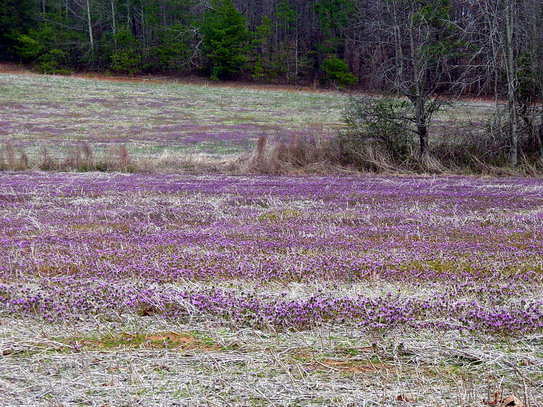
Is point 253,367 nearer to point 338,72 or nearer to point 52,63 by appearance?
point 338,72

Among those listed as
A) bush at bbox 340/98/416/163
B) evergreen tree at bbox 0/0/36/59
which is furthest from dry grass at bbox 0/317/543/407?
evergreen tree at bbox 0/0/36/59

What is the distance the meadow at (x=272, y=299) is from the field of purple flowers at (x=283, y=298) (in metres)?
0.02

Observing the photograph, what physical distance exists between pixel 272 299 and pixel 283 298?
106mm

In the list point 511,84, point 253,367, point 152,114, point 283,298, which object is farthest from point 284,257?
point 152,114

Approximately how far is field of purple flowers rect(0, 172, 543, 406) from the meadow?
2 centimetres

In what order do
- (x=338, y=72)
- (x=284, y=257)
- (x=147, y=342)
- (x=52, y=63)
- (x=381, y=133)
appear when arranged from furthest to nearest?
Result: (x=52, y=63) < (x=338, y=72) < (x=381, y=133) < (x=284, y=257) < (x=147, y=342)

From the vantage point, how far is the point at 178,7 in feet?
277

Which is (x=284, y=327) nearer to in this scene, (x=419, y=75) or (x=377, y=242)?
(x=377, y=242)

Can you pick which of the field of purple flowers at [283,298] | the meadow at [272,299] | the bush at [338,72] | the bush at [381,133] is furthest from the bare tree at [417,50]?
the bush at [338,72]

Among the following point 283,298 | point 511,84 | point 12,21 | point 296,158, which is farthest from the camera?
point 12,21

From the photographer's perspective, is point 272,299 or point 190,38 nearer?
point 272,299

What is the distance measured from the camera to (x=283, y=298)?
5.76 meters

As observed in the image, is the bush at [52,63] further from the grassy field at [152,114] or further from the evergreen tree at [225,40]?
the evergreen tree at [225,40]

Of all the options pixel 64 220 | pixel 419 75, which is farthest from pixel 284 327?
pixel 419 75
